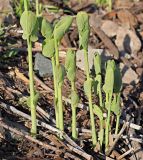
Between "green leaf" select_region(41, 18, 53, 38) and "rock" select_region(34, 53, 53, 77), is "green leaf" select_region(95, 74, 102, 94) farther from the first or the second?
"rock" select_region(34, 53, 53, 77)

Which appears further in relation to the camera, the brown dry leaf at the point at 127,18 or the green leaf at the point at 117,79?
the brown dry leaf at the point at 127,18

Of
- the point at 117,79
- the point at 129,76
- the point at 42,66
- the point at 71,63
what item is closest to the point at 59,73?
the point at 71,63

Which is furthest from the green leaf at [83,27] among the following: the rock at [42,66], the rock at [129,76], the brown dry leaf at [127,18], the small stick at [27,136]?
the brown dry leaf at [127,18]

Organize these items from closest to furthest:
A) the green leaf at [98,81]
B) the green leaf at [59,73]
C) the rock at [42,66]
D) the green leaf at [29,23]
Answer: the green leaf at [29,23], the green leaf at [59,73], the green leaf at [98,81], the rock at [42,66]

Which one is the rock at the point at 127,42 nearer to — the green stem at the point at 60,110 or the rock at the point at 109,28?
the rock at the point at 109,28

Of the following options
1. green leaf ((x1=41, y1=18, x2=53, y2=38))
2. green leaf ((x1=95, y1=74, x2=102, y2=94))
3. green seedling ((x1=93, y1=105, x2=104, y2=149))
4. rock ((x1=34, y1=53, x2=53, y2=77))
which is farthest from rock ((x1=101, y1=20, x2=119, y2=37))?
green leaf ((x1=41, y1=18, x2=53, y2=38))

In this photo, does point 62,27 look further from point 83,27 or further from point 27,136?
point 27,136

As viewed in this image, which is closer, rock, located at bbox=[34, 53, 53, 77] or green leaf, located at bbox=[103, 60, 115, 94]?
green leaf, located at bbox=[103, 60, 115, 94]

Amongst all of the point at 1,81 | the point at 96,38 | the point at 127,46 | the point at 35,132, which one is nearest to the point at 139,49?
the point at 127,46
